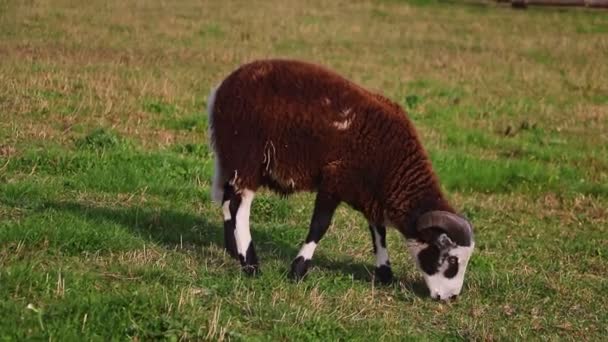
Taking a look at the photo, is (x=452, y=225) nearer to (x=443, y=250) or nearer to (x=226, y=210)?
(x=443, y=250)

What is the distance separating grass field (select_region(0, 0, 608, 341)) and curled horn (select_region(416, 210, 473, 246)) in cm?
60

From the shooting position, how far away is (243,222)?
884cm

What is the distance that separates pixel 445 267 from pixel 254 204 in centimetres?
337

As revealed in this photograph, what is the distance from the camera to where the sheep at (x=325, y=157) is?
8.66 m

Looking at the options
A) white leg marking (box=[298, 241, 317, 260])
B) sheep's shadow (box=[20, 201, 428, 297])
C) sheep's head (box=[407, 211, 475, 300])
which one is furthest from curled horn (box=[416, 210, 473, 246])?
white leg marking (box=[298, 241, 317, 260])

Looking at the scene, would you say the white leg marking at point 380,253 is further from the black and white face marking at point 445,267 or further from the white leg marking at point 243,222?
the white leg marking at point 243,222

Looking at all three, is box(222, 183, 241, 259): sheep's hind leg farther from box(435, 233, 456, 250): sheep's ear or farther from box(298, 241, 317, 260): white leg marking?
box(435, 233, 456, 250): sheep's ear

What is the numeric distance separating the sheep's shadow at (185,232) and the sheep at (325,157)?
538 millimetres

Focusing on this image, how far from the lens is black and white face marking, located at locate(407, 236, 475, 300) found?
8.42 meters

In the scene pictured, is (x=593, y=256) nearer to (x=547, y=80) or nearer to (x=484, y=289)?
(x=484, y=289)

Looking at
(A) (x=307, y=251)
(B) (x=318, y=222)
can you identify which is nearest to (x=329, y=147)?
(B) (x=318, y=222)

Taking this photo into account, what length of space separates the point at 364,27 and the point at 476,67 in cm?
735

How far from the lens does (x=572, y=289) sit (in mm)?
9094

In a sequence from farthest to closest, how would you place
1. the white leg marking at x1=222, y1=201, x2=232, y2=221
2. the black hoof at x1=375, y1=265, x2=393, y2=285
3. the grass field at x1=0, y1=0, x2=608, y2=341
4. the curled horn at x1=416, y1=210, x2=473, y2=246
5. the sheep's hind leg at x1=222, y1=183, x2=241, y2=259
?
1. the white leg marking at x1=222, y1=201, x2=232, y2=221
2. the black hoof at x1=375, y1=265, x2=393, y2=285
3. the sheep's hind leg at x1=222, y1=183, x2=241, y2=259
4. the curled horn at x1=416, y1=210, x2=473, y2=246
5. the grass field at x1=0, y1=0, x2=608, y2=341
